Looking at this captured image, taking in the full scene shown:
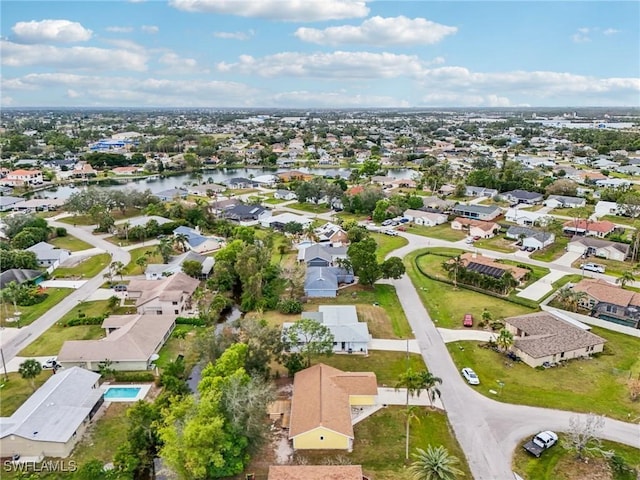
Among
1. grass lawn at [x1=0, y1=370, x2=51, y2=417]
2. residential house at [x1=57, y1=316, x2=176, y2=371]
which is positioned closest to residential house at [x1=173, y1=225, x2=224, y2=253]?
residential house at [x1=57, y1=316, x2=176, y2=371]

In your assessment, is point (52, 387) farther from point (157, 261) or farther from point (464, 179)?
point (464, 179)

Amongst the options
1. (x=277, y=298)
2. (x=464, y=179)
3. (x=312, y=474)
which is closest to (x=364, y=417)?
(x=312, y=474)

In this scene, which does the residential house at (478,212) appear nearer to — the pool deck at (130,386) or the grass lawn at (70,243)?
the grass lawn at (70,243)

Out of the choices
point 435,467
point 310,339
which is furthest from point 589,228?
point 435,467

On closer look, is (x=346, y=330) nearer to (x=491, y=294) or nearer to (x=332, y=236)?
(x=491, y=294)

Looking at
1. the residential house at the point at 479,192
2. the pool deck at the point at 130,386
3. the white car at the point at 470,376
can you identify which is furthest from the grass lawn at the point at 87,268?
the residential house at the point at 479,192
